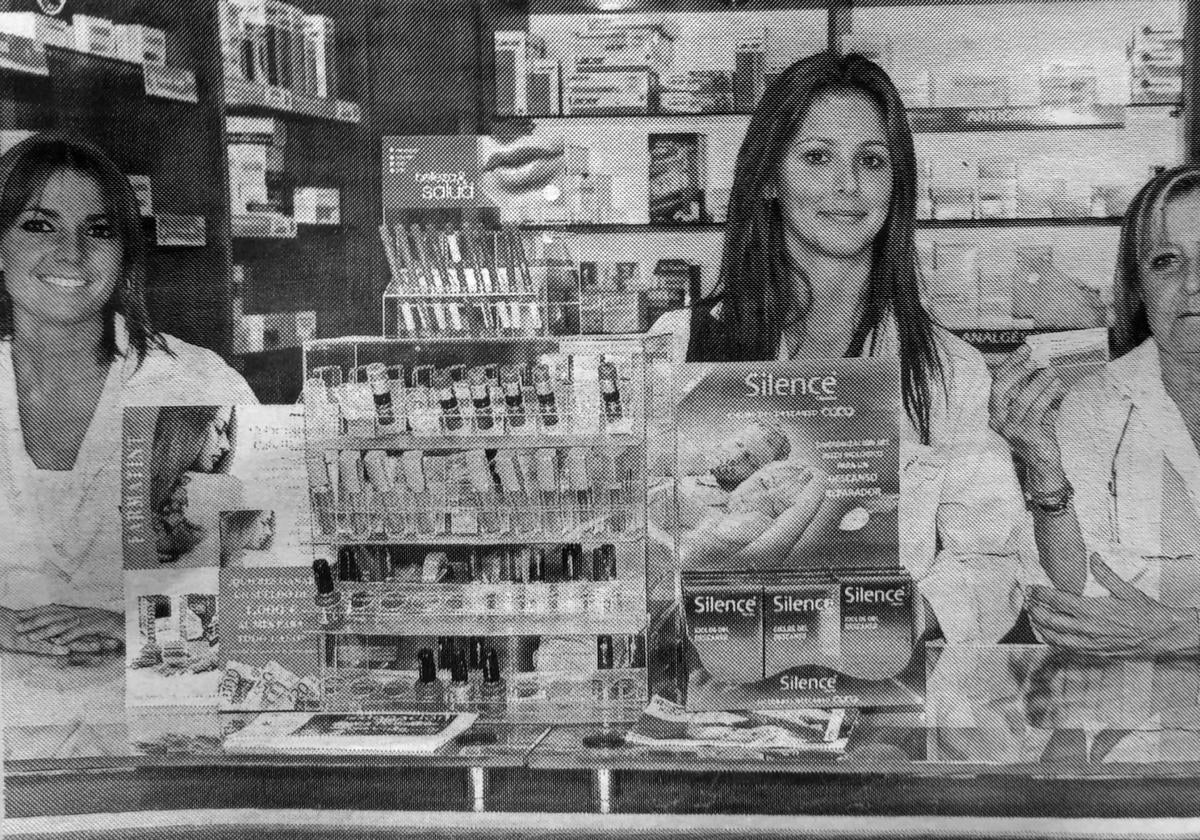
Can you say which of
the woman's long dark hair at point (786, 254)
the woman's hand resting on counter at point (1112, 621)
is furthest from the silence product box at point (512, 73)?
the woman's hand resting on counter at point (1112, 621)

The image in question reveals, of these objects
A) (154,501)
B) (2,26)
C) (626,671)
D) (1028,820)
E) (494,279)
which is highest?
(2,26)

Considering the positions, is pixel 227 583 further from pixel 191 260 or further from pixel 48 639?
pixel 191 260

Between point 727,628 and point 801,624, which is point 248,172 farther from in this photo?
point 801,624

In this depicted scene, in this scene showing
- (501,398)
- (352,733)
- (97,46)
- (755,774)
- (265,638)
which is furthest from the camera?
(265,638)

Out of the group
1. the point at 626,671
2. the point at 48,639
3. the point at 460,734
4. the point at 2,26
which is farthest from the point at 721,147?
the point at 48,639

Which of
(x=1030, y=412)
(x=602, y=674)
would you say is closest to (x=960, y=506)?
(x=1030, y=412)

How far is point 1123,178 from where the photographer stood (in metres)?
3.81

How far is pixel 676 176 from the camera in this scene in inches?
153

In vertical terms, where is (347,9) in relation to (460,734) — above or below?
above

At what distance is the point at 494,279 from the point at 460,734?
1.25 meters

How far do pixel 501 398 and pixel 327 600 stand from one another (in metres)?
0.76

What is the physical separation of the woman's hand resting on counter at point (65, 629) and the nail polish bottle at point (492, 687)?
1.12 meters

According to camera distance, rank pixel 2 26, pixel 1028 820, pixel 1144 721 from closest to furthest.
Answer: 1. pixel 1028 820
2. pixel 1144 721
3. pixel 2 26

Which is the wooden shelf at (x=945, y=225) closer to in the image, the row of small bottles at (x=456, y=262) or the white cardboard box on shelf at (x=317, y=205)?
the row of small bottles at (x=456, y=262)
